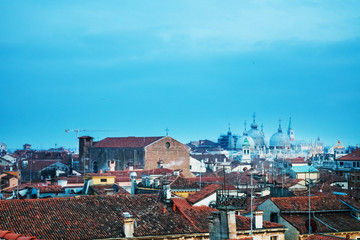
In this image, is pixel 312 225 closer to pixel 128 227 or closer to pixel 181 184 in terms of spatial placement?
pixel 128 227

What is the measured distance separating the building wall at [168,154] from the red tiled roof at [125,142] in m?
0.92

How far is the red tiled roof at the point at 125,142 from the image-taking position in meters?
76.6

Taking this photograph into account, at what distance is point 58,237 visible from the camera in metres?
18.5

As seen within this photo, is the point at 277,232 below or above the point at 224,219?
below

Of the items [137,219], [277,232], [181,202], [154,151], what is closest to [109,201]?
[137,219]

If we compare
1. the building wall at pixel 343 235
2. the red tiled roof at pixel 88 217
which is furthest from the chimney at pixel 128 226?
the building wall at pixel 343 235

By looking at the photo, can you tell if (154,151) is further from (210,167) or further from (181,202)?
(181,202)

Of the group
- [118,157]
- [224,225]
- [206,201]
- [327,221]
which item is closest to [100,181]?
[206,201]

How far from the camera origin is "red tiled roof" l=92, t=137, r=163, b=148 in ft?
251

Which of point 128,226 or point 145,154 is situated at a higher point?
point 145,154

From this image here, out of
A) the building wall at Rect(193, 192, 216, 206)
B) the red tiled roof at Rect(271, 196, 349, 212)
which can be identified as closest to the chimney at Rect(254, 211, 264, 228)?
the red tiled roof at Rect(271, 196, 349, 212)

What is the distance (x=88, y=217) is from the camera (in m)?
20.1

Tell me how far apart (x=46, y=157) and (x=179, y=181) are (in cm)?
7500

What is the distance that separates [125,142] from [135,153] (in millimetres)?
4493
